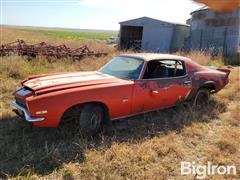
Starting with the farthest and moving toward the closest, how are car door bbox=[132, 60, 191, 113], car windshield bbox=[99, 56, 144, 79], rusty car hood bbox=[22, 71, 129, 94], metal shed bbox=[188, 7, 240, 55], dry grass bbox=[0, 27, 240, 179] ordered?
1. metal shed bbox=[188, 7, 240, 55]
2. car windshield bbox=[99, 56, 144, 79]
3. car door bbox=[132, 60, 191, 113]
4. rusty car hood bbox=[22, 71, 129, 94]
5. dry grass bbox=[0, 27, 240, 179]

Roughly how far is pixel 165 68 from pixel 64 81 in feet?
7.00

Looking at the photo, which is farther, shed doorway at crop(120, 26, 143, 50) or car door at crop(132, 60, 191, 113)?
shed doorway at crop(120, 26, 143, 50)

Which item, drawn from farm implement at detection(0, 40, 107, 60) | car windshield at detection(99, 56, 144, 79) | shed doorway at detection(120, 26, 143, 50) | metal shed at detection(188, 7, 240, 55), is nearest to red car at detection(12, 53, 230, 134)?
car windshield at detection(99, 56, 144, 79)

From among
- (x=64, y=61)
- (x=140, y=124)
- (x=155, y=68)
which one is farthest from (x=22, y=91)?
(x=64, y=61)

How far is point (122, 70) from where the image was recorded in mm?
4590

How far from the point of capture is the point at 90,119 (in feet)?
12.6

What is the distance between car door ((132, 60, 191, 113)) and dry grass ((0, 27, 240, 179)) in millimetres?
386

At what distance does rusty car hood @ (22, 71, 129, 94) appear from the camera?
12.1ft

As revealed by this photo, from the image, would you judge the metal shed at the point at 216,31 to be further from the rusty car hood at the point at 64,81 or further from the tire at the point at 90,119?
the tire at the point at 90,119

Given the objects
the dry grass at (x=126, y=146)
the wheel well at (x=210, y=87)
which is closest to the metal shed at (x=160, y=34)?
the wheel well at (x=210, y=87)

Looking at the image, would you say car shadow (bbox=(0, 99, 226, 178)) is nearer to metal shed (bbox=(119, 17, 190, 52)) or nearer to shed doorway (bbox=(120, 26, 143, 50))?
metal shed (bbox=(119, 17, 190, 52))

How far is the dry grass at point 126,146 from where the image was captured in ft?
10.3

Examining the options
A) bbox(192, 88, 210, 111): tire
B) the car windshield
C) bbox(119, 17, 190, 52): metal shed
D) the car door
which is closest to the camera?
the car door

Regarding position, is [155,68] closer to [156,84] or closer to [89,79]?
[156,84]
